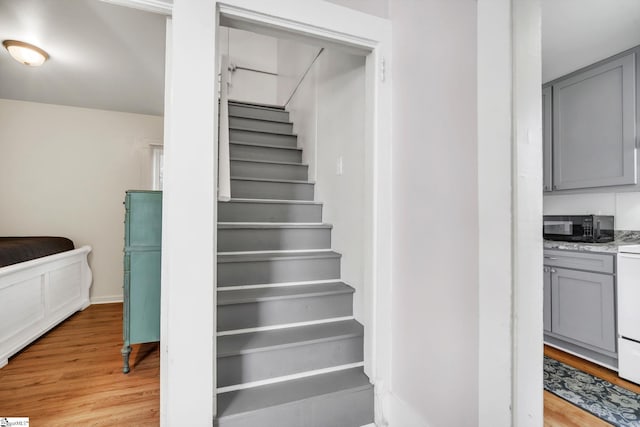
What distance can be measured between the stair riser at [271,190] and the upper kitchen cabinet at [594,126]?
2288 mm

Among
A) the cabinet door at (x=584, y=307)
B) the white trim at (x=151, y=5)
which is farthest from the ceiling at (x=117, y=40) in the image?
the cabinet door at (x=584, y=307)

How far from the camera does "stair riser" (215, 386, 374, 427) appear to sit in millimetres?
1311

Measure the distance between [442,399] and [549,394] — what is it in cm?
115

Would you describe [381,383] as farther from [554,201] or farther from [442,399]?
[554,201]

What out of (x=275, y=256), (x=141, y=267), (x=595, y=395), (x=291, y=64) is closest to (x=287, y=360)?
(x=275, y=256)

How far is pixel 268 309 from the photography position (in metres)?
1.75

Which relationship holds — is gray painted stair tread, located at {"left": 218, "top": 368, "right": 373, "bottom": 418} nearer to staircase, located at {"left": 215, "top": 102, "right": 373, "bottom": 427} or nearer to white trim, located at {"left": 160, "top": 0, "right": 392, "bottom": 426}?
staircase, located at {"left": 215, "top": 102, "right": 373, "bottom": 427}

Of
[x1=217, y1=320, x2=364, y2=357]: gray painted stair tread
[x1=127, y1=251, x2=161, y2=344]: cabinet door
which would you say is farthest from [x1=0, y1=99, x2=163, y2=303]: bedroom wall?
[x1=217, y1=320, x2=364, y2=357]: gray painted stair tread

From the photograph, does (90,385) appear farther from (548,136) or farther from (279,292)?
(548,136)

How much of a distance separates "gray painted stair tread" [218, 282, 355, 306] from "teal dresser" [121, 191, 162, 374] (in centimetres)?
64

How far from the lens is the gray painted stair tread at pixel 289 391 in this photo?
134 centimetres

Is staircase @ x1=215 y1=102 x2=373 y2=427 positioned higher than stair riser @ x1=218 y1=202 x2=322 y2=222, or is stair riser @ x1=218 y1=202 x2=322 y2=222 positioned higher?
stair riser @ x1=218 y1=202 x2=322 y2=222

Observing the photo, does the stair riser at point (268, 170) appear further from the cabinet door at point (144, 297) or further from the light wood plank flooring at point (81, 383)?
the light wood plank flooring at point (81, 383)

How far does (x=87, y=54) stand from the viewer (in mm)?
2525
